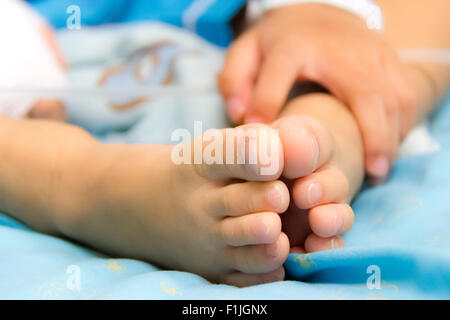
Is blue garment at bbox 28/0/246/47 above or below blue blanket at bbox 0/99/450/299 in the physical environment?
above

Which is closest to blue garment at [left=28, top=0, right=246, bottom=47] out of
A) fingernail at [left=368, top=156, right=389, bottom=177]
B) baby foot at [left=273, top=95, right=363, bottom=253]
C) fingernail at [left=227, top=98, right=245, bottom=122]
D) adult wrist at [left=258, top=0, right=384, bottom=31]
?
adult wrist at [left=258, top=0, right=384, bottom=31]

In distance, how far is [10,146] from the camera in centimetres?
48

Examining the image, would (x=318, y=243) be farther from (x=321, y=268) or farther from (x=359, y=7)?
(x=359, y=7)

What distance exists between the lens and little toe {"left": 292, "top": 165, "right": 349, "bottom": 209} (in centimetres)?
34

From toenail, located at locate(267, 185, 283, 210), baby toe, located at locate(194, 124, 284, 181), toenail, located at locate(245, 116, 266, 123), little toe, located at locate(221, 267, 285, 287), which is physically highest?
toenail, located at locate(245, 116, 266, 123)

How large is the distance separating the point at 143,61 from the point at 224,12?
218 millimetres

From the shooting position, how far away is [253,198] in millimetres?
321

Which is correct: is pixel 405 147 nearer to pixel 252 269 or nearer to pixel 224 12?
pixel 252 269

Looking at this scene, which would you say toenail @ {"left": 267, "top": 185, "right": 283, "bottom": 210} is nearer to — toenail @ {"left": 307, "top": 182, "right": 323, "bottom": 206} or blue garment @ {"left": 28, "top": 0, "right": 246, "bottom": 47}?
toenail @ {"left": 307, "top": 182, "right": 323, "bottom": 206}

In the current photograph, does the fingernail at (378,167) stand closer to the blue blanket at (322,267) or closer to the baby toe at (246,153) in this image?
Answer: the blue blanket at (322,267)

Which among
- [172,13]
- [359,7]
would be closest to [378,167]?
[359,7]

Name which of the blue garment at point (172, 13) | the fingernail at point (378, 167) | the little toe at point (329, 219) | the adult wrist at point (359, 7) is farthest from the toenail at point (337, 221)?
the blue garment at point (172, 13)

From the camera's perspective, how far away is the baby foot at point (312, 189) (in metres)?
0.32

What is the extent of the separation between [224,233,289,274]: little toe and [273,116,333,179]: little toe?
0.05 m
